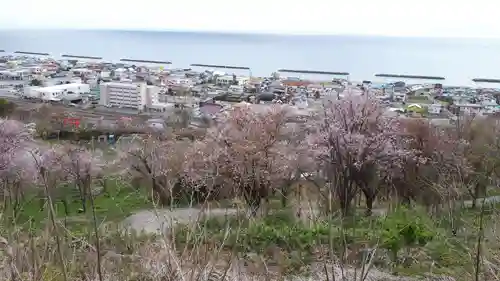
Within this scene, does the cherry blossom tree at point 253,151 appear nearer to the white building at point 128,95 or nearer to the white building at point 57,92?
the white building at point 128,95

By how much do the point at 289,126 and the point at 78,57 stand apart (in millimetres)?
45701

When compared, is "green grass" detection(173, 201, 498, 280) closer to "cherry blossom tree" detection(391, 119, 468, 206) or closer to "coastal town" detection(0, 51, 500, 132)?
"cherry blossom tree" detection(391, 119, 468, 206)

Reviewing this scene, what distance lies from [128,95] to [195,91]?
389cm

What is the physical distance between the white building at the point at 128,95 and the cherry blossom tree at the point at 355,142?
746 inches

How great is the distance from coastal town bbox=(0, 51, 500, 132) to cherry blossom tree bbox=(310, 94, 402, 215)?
10600 millimetres

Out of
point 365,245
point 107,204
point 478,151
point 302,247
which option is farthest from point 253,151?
point 365,245

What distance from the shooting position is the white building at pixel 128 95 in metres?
24.7

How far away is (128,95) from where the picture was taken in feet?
83.5

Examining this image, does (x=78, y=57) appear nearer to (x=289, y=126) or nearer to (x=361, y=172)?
(x=289, y=126)

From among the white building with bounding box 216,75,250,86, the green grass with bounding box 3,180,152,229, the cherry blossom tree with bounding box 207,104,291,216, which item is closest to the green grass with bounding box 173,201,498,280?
the cherry blossom tree with bounding box 207,104,291,216

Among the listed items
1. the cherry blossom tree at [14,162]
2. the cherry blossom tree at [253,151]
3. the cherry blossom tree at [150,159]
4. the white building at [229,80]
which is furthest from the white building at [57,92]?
the cherry blossom tree at [253,151]

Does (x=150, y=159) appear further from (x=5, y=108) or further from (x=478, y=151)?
(x=5, y=108)

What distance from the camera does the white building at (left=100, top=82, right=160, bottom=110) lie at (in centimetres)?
2469

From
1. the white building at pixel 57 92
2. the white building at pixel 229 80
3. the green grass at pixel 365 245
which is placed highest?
the green grass at pixel 365 245
